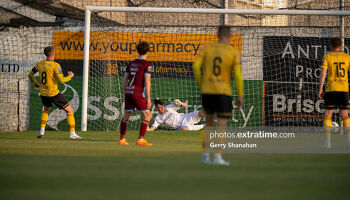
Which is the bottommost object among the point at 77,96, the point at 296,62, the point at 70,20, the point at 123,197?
the point at 123,197

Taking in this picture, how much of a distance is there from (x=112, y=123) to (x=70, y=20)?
4.61 meters

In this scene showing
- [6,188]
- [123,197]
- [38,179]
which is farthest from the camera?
[38,179]

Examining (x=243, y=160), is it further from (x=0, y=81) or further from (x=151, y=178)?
(x=0, y=81)

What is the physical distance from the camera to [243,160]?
22.2 feet

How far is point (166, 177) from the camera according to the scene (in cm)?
496

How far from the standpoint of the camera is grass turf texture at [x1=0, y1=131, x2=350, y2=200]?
13.2 feet

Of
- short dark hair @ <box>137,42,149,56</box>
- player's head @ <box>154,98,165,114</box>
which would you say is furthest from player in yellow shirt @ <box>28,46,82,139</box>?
player's head @ <box>154,98,165,114</box>

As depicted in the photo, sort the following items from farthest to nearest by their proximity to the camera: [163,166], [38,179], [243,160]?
[243,160]
[163,166]
[38,179]

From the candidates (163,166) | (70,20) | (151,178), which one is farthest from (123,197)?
(70,20)

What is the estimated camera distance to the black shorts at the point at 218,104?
20.7 feet

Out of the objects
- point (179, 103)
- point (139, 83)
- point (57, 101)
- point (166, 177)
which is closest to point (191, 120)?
point (179, 103)

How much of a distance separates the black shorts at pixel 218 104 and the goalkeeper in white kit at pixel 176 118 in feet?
27.9

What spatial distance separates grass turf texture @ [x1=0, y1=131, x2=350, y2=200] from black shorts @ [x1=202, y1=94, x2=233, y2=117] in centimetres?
71

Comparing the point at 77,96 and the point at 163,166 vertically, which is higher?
the point at 77,96
